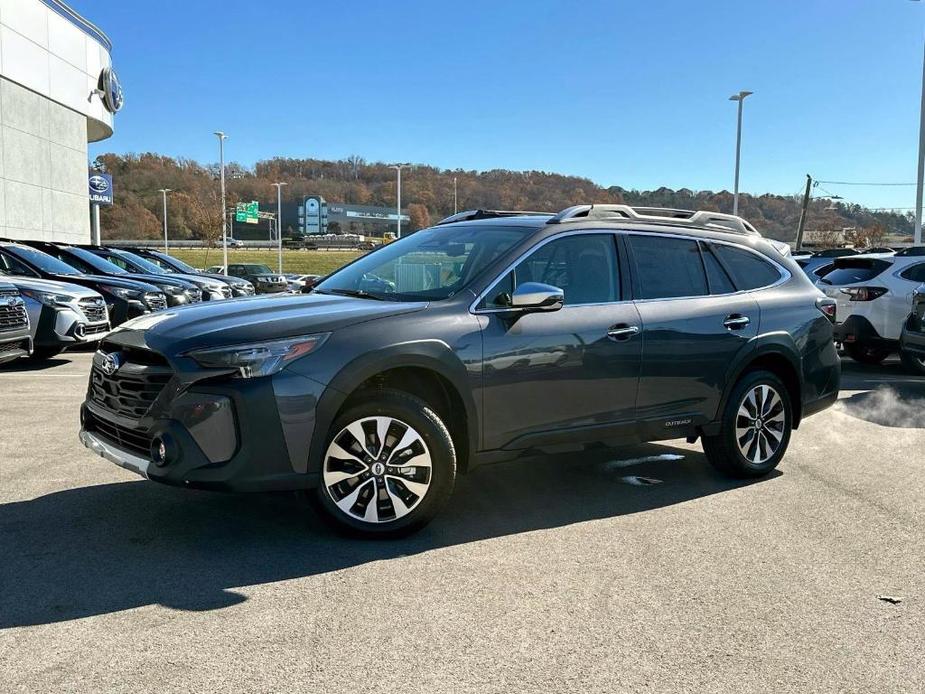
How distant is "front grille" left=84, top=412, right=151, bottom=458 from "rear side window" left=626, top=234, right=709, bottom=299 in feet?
9.89

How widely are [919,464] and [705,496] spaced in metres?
2.15

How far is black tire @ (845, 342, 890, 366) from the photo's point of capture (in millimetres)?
12242

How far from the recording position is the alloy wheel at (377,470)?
4.16 metres

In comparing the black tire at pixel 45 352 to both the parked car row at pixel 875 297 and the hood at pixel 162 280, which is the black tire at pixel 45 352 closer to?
the hood at pixel 162 280

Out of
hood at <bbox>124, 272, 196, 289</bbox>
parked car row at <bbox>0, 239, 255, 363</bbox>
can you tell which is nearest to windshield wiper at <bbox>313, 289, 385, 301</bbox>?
parked car row at <bbox>0, 239, 255, 363</bbox>

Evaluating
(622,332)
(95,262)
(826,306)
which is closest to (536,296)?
(622,332)

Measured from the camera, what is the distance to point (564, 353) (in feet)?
15.5

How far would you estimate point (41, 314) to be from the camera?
10.6 meters

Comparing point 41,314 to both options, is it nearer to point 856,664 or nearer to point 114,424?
point 114,424

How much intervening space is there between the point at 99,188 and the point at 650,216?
119 ft

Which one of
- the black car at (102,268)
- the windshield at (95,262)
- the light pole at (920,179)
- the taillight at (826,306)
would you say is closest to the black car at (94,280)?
the black car at (102,268)

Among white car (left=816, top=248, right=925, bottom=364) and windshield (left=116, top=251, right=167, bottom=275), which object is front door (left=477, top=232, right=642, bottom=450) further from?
windshield (left=116, top=251, right=167, bottom=275)

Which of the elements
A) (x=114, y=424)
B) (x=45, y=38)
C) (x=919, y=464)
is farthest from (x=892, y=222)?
(x=114, y=424)

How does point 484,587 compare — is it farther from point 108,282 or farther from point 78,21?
point 78,21
